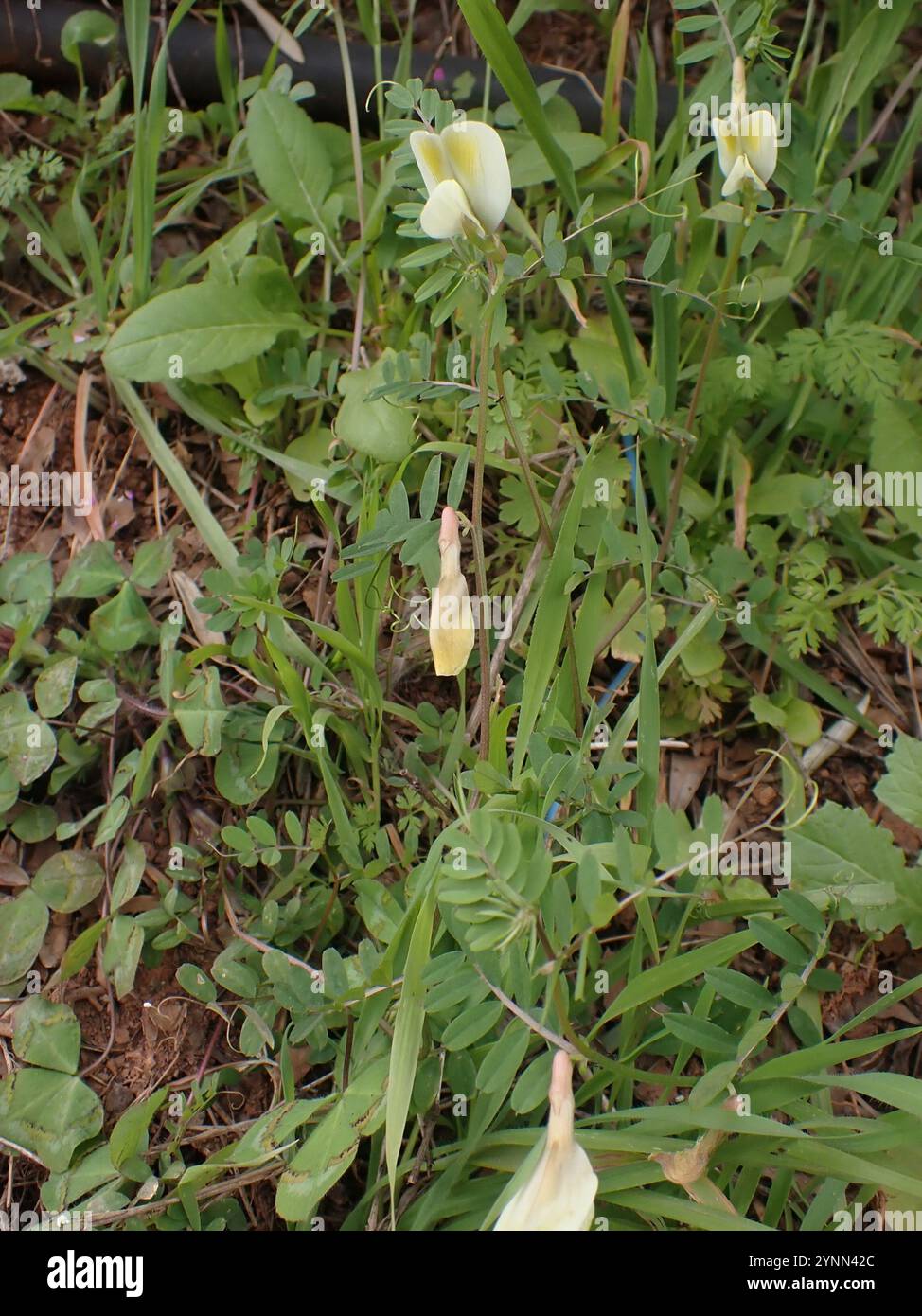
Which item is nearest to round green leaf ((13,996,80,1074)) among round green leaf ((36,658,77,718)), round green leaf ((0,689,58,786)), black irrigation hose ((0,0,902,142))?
round green leaf ((0,689,58,786))

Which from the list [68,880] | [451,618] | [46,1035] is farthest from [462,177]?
[46,1035]

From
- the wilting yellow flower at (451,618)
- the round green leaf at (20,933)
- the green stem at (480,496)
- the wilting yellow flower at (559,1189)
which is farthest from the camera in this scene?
the round green leaf at (20,933)

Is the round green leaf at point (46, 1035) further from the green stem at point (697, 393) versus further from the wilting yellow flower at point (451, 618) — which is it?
the green stem at point (697, 393)

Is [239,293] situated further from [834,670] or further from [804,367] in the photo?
[834,670]

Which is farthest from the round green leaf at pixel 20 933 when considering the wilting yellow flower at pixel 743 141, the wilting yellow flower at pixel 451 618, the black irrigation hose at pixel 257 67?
the black irrigation hose at pixel 257 67

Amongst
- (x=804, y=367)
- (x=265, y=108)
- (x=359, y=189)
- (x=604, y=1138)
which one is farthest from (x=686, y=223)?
(x=604, y=1138)

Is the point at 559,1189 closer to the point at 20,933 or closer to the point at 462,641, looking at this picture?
the point at 462,641
